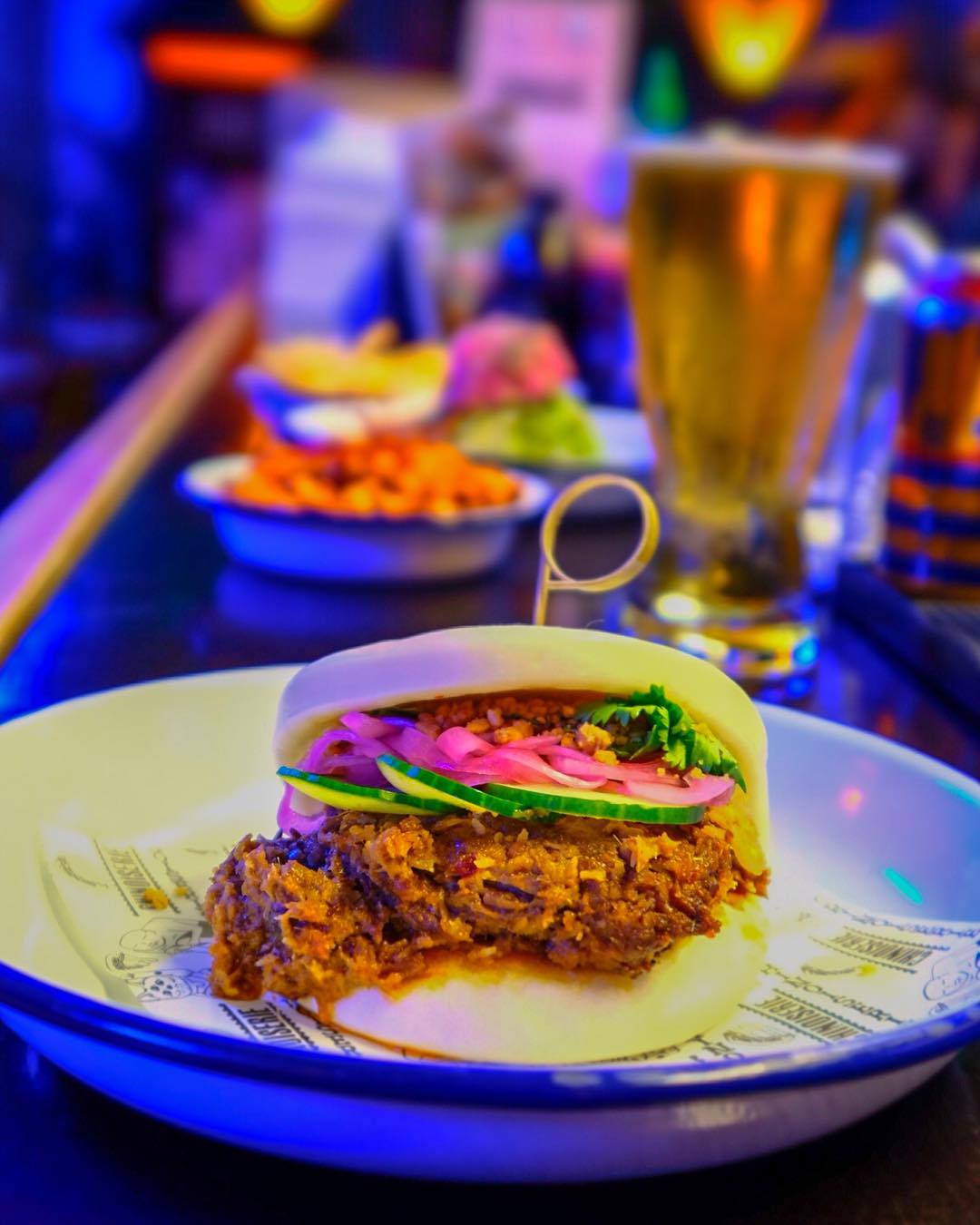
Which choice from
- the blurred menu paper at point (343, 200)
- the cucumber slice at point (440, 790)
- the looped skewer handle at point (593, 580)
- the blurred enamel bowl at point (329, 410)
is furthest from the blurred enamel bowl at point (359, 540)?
the blurred menu paper at point (343, 200)

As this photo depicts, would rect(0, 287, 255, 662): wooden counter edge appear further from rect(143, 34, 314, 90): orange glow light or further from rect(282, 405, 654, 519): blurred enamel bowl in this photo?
rect(143, 34, 314, 90): orange glow light

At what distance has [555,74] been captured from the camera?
884 centimetres

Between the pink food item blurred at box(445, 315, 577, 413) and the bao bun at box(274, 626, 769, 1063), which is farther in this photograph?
the pink food item blurred at box(445, 315, 577, 413)

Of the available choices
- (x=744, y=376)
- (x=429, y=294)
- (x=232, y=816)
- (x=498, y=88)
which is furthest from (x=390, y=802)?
(x=498, y=88)

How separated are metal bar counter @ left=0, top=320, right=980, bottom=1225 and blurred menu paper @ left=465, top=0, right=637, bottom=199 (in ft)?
19.2

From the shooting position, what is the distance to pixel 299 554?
6.68 ft

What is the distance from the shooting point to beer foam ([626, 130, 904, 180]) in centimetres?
174

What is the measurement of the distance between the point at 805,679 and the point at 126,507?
1.30 m

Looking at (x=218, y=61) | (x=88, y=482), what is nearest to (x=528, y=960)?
(x=88, y=482)

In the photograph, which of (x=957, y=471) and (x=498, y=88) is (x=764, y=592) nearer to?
(x=957, y=471)

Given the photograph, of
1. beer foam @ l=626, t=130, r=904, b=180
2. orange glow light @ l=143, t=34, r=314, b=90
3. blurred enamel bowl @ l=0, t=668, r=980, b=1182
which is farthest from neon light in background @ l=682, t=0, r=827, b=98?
blurred enamel bowl @ l=0, t=668, r=980, b=1182

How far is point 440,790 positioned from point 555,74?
8739mm

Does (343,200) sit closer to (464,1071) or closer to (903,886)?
(903,886)

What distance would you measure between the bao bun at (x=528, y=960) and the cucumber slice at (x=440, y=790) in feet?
0.15
